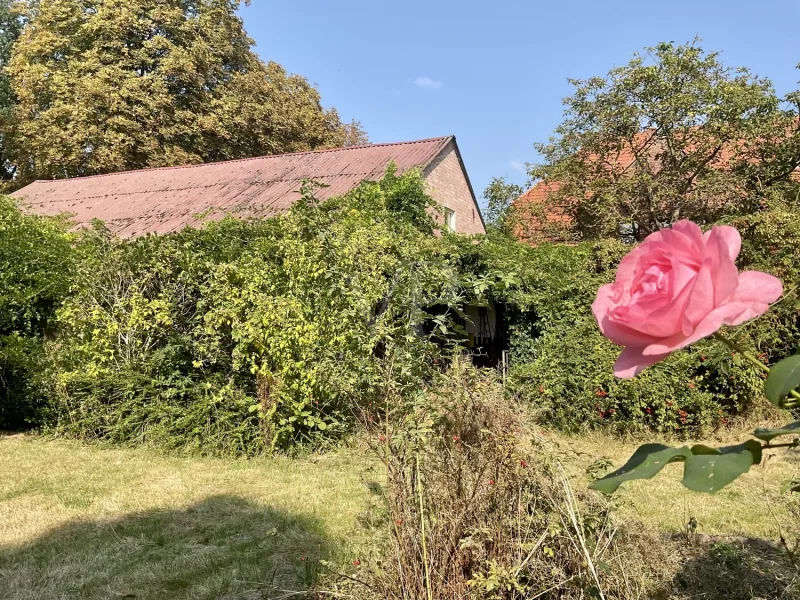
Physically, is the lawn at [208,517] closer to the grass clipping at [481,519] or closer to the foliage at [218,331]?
the grass clipping at [481,519]

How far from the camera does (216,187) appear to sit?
14625 millimetres

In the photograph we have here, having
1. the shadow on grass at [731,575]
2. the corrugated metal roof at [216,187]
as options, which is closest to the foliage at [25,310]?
the corrugated metal roof at [216,187]

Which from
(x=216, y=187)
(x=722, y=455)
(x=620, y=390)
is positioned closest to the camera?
(x=722, y=455)

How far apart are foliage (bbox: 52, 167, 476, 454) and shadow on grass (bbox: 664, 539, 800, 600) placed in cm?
288

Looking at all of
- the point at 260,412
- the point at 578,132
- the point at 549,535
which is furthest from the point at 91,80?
the point at 549,535

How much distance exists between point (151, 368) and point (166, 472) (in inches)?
68.8

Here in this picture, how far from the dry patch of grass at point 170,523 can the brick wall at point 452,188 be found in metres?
8.99

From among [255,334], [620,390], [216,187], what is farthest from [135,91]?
[620,390]

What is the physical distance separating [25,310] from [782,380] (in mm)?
9326

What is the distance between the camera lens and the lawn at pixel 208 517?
352 cm

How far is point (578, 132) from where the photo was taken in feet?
43.2

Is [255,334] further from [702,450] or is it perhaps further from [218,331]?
[702,450]

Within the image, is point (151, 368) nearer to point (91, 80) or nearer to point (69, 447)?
point (69, 447)

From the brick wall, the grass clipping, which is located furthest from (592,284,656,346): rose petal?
the brick wall
